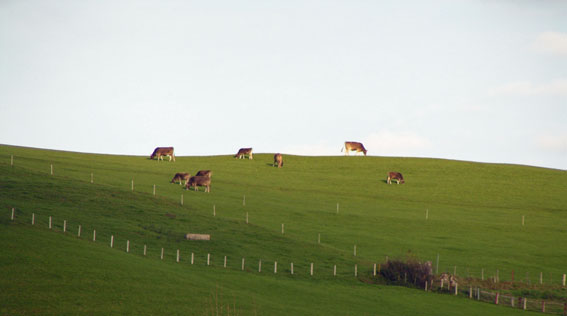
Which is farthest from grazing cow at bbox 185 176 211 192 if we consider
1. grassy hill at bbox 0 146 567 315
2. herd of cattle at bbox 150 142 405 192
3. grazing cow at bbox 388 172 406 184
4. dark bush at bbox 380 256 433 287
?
dark bush at bbox 380 256 433 287

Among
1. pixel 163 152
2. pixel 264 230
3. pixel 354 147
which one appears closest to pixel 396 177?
pixel 354 147

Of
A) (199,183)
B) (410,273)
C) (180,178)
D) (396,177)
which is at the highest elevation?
(396,177)

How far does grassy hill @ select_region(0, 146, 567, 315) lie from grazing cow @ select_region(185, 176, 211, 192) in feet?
5.38

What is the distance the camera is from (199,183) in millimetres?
70812

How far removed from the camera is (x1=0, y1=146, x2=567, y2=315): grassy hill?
3391 cm

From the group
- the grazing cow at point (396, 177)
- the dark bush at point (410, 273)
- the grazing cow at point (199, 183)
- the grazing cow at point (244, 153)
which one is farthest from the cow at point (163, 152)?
the dark bush at point (410, 273)

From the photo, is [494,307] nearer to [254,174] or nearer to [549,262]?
[549,262]

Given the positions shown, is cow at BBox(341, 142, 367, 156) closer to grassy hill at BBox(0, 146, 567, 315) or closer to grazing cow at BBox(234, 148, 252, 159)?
grassy hill at BBox(0, 146, 567, 315)

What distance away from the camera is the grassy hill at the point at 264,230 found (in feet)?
111

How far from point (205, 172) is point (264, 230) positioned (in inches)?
846

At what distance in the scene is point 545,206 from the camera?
7431 centimetres

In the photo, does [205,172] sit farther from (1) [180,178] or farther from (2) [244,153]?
(2) [244,153]

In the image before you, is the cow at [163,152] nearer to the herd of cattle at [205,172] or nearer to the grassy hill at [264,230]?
the herd of cattle at [205,172]

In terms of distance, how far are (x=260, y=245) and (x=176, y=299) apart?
18954 millimetres
